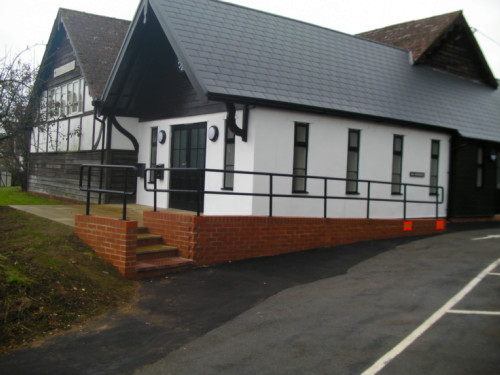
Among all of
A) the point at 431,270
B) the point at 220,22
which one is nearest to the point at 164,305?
the point at 431,270

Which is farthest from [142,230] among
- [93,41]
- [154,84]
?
[93,41]

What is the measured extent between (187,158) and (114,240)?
6.51 meters

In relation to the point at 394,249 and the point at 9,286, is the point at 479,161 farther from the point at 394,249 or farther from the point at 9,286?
the point at 9,286

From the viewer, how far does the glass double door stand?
14906mm

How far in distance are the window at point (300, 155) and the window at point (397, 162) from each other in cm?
386

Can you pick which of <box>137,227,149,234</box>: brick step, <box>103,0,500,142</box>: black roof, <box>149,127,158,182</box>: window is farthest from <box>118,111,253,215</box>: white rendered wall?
<box>137,227,149,234</box>: brick step

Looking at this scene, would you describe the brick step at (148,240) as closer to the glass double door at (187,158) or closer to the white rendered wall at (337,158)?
the white rendered wall at (337,158)

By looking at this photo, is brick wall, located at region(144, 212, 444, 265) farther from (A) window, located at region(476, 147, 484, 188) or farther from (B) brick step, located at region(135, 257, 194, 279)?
(A) window, located at region(476, 147, 484, 188)

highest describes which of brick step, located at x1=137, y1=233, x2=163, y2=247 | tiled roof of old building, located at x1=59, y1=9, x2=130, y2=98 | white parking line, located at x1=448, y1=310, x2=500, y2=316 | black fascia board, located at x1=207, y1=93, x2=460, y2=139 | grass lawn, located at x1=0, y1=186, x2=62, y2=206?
tiled roof of old building, located at x1=59, y1=9, x2=130, y2=98

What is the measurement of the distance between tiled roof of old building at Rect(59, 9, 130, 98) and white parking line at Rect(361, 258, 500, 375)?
41.4 ft

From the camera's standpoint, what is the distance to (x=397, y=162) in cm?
1667

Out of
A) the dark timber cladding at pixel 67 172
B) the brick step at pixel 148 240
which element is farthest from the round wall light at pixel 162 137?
the brick step at pixel 148 240

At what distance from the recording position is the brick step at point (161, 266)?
9.25m

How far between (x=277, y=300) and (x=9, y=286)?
3.70m
